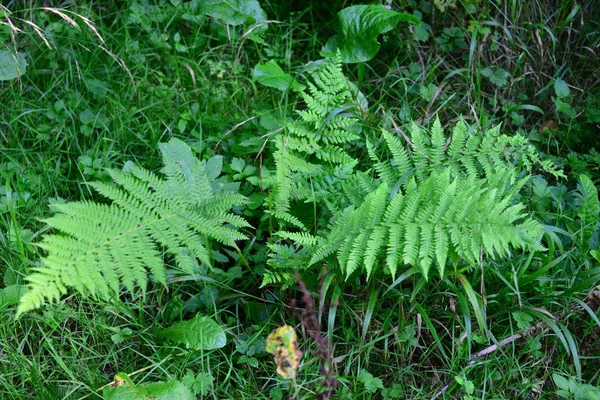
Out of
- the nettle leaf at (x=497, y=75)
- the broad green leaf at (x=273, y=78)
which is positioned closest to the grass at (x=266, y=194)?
the nettle leaf at (x=497, y=75)

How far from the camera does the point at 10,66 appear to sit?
9.75ft

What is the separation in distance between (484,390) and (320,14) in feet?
7.43

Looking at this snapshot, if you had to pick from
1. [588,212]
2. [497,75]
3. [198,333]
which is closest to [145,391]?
[198,333]

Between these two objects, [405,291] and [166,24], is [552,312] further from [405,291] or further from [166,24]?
[166,24]

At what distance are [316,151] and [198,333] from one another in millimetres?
937

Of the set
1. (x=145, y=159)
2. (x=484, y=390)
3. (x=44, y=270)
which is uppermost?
(x=44, y=270)

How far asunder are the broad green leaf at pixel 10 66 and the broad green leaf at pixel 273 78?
1.06 meters

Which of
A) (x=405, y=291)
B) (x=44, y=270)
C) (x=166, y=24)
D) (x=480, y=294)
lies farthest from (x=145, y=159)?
(x=480, y=294)

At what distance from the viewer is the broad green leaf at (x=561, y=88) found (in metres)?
3.31

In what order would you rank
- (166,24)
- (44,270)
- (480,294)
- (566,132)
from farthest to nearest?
1. (166,24)
2. (566,132)
3. (480,294)
4. (44,270)

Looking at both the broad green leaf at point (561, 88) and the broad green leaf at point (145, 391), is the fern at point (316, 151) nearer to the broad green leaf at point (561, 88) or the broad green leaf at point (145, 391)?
the broad green leaf at point (145, 391)

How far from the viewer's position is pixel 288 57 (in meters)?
3.48

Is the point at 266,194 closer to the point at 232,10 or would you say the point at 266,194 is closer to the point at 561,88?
the point at 232,10

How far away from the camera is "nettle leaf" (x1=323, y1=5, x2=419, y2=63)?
314cm
